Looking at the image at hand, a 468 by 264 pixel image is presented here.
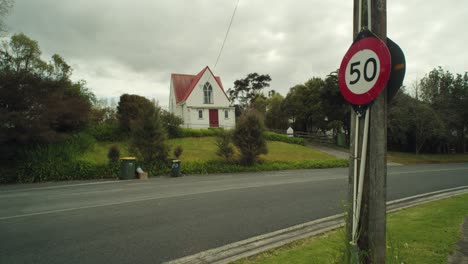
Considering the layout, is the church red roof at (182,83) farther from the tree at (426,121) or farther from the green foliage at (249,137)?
the tree at (426,121)

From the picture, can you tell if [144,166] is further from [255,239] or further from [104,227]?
[255,239]

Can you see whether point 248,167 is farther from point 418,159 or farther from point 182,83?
point 182,83

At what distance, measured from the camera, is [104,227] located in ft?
20.5

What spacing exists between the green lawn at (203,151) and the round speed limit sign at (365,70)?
57.1ft

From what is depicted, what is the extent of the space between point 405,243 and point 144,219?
18.8 ft

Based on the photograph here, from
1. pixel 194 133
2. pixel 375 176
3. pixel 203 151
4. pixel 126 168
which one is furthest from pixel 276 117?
pixel 375 176

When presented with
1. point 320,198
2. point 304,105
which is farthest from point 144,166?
point 304,105

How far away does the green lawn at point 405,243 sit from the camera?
386cm

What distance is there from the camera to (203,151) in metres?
23.9

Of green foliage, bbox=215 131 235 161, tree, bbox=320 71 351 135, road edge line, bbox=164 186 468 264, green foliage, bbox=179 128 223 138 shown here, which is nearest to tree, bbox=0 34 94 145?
green foliage, bbox=215 131 235 161

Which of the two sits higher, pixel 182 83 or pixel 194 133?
pixel 182 83

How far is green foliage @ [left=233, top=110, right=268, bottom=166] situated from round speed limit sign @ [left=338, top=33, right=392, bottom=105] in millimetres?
17930

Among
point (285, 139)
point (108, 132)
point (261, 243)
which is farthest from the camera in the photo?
point (285, 139)

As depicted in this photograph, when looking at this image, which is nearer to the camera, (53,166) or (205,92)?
(53,166)
